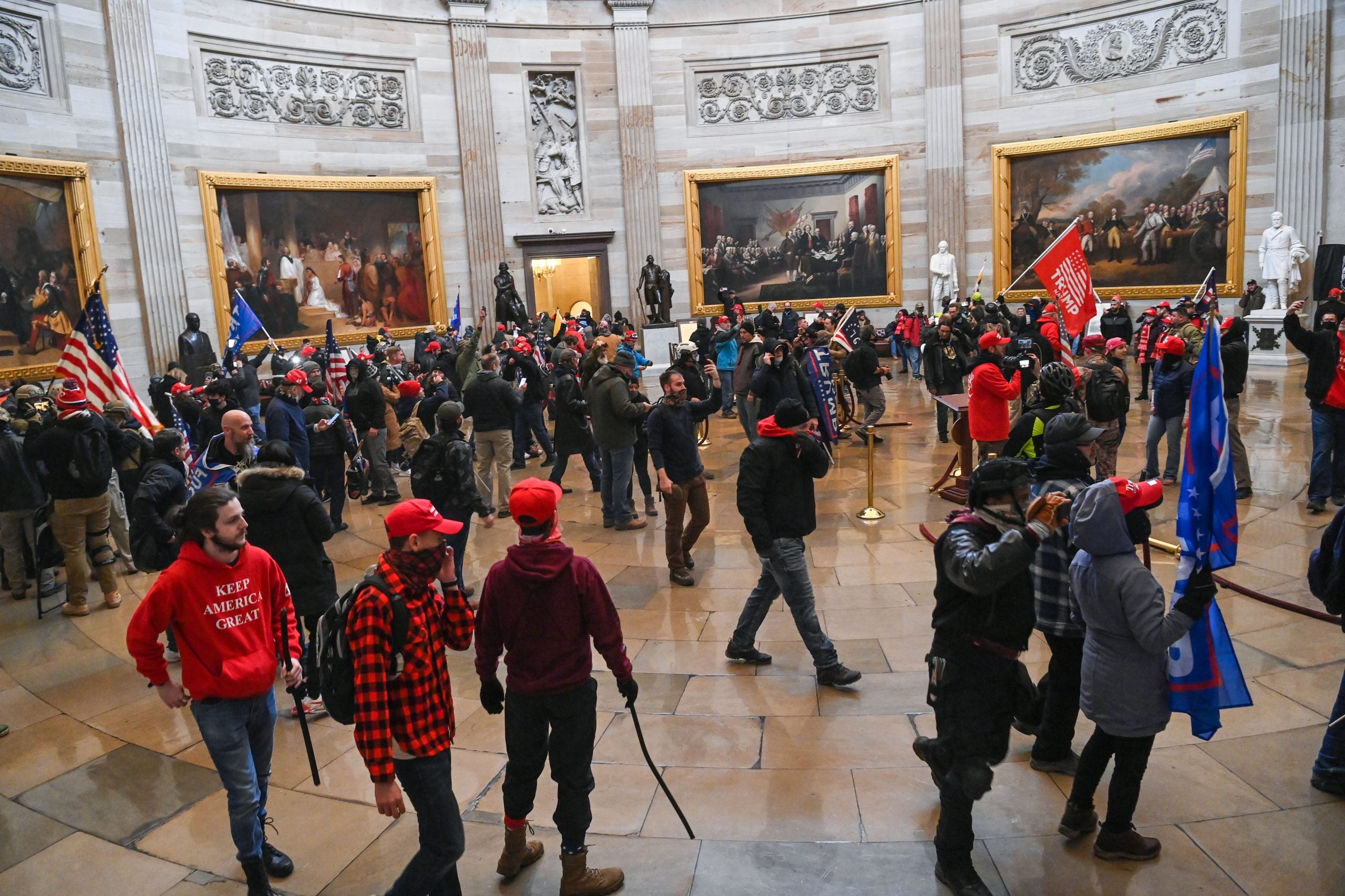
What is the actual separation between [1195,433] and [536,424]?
932cm

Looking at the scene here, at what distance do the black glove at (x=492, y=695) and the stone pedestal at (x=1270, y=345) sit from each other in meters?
18.3

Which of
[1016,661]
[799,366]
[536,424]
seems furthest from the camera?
[536,424]

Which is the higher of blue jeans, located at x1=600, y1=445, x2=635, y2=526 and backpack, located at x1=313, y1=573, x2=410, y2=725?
backpack, located at x1=313, y1=573, x2=410, y2=725

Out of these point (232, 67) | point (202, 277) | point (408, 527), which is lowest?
point (408, 527)

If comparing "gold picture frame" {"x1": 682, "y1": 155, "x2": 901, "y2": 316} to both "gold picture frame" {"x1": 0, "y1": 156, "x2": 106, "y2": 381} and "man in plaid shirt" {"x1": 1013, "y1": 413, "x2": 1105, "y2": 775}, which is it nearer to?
"gold picture frame" {"x1": 0, "y1": 156, "x2": 106, "y2": 381}

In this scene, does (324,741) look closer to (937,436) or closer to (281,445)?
(281,445)

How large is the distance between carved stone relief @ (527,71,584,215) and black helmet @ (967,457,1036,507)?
21715mm

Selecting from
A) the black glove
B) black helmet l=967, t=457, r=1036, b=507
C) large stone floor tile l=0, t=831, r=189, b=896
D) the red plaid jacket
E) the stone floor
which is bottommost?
large stone floor tile l=0, t=831, r=189, b=896

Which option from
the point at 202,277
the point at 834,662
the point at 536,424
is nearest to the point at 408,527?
the point at 834,662

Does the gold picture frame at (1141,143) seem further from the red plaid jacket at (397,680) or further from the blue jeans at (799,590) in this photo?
the red plaid jacket at (397,680)

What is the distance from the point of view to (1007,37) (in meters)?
23.4

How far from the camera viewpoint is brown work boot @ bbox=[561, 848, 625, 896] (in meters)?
A: 3.88

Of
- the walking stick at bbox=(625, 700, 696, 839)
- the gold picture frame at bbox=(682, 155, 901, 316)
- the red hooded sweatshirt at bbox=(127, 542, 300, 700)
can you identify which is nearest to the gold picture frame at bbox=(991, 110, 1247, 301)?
the gold picture frame at bbox=(682, 155, 901, 316)

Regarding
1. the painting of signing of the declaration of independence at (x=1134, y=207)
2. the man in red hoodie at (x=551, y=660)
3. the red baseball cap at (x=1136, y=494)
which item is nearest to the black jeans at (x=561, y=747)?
the man in red hoodie at (x=551, y=660)
